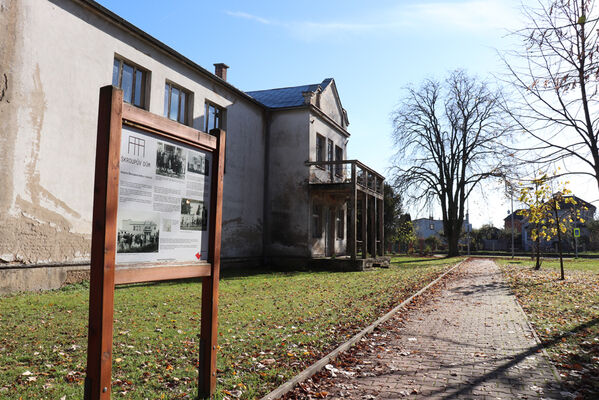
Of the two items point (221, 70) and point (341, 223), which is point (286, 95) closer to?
point (221, 70)

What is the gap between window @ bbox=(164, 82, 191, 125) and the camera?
52.4 ft

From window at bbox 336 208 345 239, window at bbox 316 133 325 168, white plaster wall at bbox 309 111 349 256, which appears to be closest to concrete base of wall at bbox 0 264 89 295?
white plaster wall at bbox 309 111 349 256

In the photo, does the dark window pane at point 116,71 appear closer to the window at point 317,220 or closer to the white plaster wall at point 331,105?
the window at point 317,220

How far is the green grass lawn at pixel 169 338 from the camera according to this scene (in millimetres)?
4293

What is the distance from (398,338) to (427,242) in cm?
5429

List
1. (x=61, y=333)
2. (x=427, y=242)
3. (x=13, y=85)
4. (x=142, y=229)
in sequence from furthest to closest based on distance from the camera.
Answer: (x=427, y=242), (x=13, y=85), (x=61, y=333), (x=142, y=229)

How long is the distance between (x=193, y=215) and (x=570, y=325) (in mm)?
7467

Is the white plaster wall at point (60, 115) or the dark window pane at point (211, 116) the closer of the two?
the white plaster wall at point (60, 115)

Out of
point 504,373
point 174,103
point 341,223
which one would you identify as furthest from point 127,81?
point 341,223

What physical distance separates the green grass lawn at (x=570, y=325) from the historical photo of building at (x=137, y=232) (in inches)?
179

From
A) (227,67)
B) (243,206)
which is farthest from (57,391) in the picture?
(227,67)

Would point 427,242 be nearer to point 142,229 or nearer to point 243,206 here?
point 243,206

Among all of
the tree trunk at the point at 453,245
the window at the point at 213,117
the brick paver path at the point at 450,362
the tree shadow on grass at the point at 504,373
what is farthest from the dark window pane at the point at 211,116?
the tree trunk at the point at 453,245

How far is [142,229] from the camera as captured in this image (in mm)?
3492
